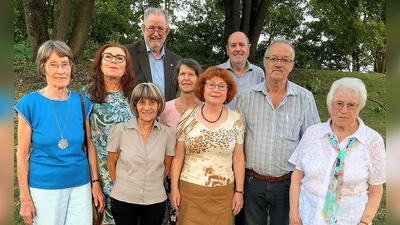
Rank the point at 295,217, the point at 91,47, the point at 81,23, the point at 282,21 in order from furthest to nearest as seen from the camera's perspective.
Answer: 1. the point at 282,21
2. the point at 91,47
3. the point at 81,23
4. the point at 295,217

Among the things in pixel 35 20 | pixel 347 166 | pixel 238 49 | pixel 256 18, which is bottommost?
pixel 347 166

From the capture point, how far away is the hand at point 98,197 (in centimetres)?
295

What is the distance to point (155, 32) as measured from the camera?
388 cm

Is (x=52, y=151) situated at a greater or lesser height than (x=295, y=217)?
greater

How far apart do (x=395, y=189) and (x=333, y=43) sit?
19564 millimetres

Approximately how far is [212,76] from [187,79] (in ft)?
1.33

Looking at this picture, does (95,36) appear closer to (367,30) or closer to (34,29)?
(34,29)

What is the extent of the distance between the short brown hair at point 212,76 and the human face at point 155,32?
1071 mm

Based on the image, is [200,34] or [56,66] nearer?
[56,66]

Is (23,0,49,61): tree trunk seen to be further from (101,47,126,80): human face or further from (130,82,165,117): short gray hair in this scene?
(130,82,165,117): short gray hair

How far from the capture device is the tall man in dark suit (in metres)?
3.87

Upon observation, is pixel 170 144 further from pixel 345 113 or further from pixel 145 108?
pixel 345 113

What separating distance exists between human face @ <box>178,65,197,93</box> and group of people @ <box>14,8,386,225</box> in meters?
0.01

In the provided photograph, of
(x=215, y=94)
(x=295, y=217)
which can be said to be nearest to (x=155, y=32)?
(x=215, y=94)
